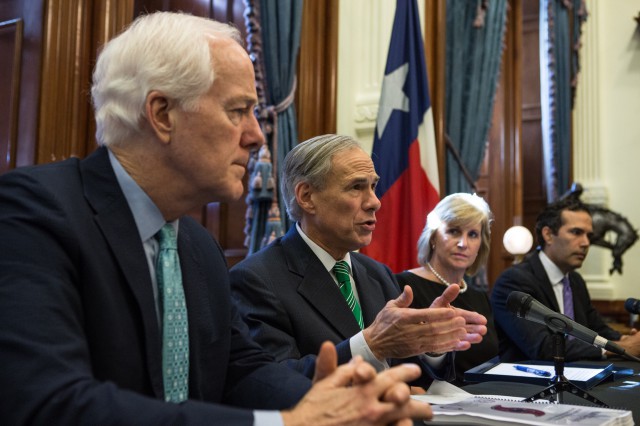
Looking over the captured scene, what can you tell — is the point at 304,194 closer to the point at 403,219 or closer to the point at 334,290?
the point at 334,290

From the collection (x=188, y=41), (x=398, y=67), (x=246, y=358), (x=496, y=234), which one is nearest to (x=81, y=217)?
(x=188, y=41)

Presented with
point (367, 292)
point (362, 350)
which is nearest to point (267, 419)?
point (362, 350)

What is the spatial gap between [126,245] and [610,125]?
7.28m

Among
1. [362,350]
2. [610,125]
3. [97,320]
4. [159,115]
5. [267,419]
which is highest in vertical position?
[610,125]

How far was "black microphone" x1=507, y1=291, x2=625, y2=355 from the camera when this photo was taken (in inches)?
75.0

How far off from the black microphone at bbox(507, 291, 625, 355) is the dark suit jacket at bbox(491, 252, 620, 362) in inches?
43.1

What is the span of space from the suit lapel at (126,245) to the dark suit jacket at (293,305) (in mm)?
744

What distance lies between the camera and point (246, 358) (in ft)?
5.12

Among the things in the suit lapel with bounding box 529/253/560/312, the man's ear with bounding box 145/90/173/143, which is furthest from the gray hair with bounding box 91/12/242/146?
the suit lapel with bounding box 529/253/560/312

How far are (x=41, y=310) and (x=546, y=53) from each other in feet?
22.5

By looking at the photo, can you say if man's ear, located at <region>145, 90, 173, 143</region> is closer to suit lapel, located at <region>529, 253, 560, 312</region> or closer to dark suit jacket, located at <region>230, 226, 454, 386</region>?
dark suit jacket, located at <region>230, 226, 454, 386</region>

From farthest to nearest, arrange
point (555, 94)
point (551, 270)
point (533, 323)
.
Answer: point (555, 94) → point (551, 270) → point (533, 323)

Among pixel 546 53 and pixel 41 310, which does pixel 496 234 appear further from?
pixel 41 310

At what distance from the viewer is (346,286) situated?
7.70 ft
